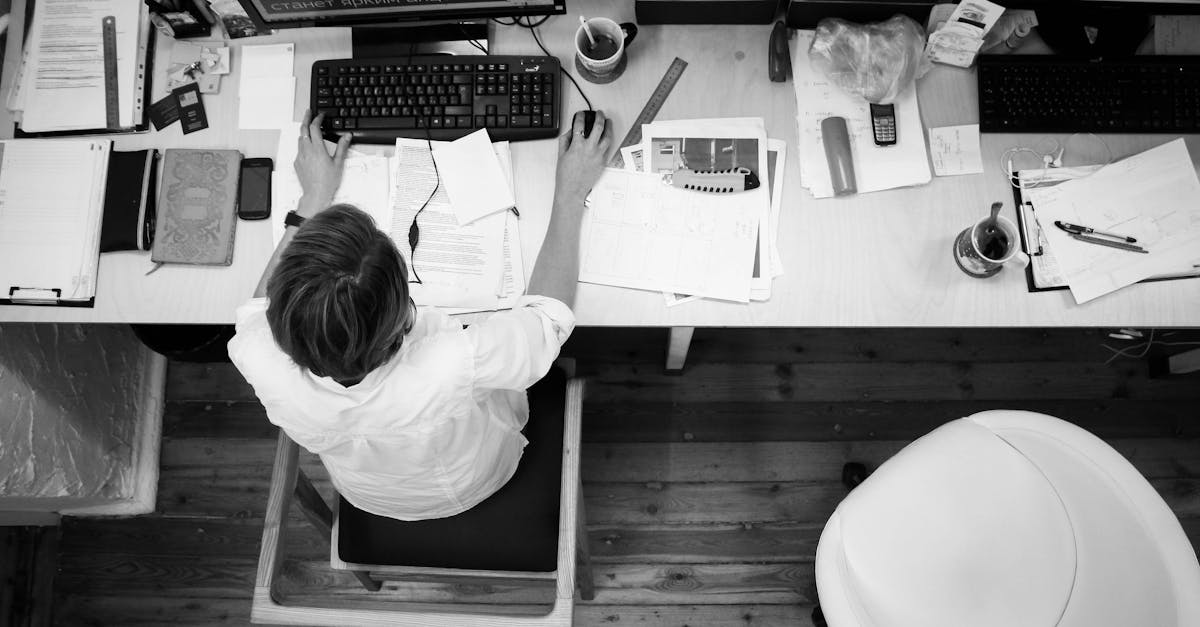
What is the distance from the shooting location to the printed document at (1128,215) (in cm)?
121

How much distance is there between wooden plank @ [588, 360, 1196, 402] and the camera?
6.41ft

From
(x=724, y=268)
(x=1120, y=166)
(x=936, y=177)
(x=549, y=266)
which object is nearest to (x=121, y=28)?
(x=549, y=266)

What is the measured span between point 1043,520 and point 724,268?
23.7 inches

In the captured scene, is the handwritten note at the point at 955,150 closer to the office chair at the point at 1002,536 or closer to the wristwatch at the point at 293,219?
the office chair at the point at 1002,536

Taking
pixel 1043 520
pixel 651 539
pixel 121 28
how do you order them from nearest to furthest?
1. pixel 1043 520
2. pixel 121 28
3. pixel 651 539

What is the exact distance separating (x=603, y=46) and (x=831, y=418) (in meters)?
1.19

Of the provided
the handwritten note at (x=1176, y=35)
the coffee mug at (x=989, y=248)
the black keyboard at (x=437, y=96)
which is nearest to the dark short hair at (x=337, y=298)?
the black keyboard at (x=437, y=96)

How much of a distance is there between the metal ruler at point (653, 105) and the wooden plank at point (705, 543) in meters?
1.02

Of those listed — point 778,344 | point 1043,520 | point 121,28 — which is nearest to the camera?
point 1043,520

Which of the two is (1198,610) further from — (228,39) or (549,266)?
A: (228,39)

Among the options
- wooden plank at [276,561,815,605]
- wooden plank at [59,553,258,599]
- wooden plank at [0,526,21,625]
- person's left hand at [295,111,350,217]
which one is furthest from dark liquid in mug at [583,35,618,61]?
wooden plank at [0,526,21,625]

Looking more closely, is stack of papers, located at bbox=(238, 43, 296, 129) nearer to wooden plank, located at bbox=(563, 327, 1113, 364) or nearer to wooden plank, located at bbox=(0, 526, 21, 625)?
wooden plank, located at bbox=(563, 327, 1113, 364)

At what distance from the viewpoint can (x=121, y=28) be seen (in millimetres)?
1346

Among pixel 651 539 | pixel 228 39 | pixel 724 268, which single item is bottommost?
pixel 651 539
